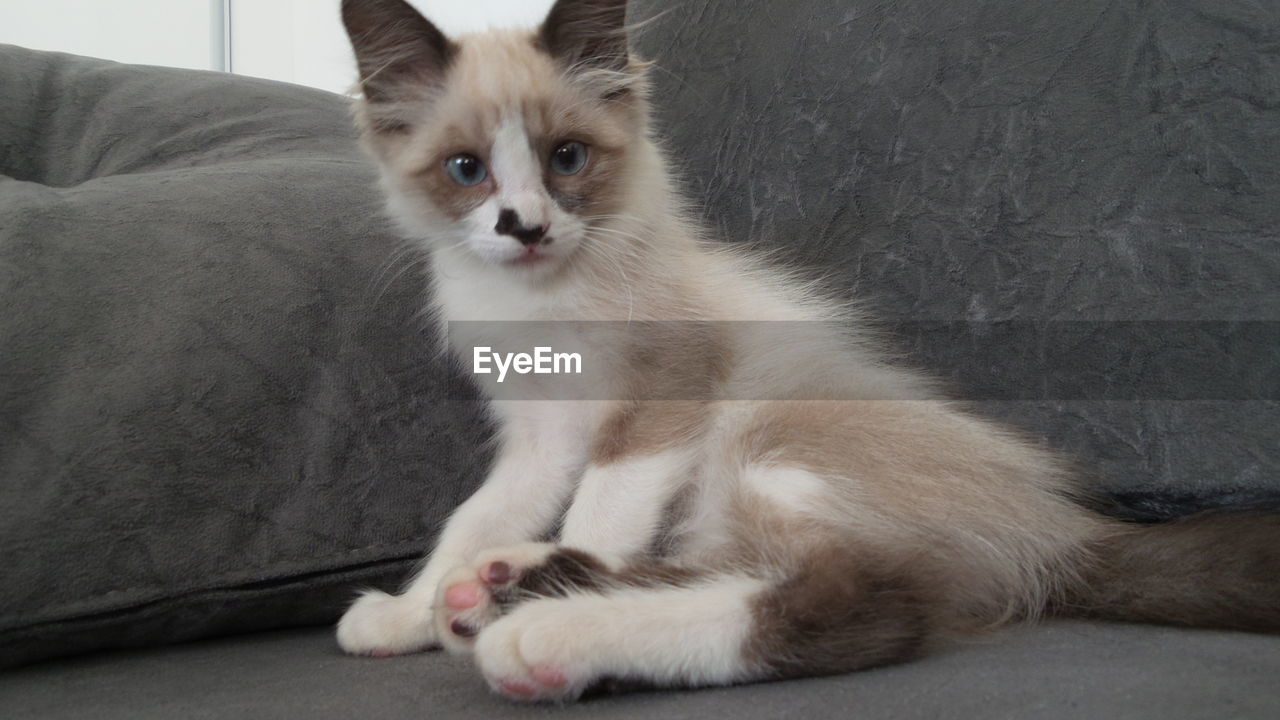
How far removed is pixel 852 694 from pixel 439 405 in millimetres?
660

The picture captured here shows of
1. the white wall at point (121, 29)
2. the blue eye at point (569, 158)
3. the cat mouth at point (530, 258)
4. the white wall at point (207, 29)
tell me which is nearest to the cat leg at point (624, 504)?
the cat mouth at point (530, 258)

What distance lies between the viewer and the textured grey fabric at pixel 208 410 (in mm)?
910

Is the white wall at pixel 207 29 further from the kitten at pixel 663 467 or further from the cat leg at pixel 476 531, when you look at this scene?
the cat leg at pixel 476 531

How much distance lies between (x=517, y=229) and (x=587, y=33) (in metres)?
0.33

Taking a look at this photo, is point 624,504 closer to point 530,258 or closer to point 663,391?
point 663,391

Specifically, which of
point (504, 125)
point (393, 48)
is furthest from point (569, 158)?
point (393, 48)

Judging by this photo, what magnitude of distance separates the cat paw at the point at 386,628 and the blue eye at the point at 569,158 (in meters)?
0.56

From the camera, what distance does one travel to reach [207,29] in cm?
352

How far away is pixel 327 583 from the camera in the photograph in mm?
1033

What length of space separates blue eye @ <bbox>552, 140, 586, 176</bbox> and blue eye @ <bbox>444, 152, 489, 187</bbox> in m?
0.10

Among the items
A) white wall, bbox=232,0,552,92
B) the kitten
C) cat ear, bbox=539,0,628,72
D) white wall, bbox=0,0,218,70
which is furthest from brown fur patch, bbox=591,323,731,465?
white wall, bbox=0,0,218,70

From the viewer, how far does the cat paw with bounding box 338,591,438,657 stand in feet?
3.17

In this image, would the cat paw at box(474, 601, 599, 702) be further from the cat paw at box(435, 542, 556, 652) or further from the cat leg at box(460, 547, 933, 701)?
the cat paw at box(435, 542, 556, 652)

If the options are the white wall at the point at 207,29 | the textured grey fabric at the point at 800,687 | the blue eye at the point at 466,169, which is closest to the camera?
the textured grey fabric at the point at 800,687
